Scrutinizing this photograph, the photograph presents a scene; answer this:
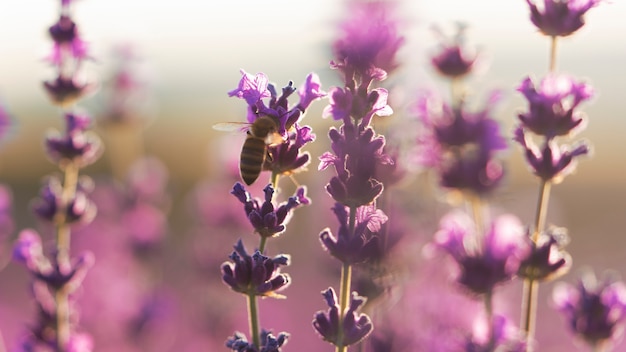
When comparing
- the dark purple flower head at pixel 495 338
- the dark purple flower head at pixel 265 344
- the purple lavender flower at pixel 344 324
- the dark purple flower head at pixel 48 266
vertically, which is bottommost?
the dark purple flower head at pixel 495 338

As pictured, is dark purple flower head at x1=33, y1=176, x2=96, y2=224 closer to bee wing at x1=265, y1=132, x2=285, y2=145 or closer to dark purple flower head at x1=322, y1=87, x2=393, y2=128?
bee wing at x1=265, y1=132, x2=285, y2=145

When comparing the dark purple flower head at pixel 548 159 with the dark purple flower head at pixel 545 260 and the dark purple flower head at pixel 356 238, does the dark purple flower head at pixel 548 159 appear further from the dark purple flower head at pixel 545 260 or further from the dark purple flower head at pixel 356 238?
the dark purple flower head at pixel 356 238

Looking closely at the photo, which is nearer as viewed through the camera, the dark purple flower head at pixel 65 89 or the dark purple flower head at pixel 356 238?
the dark purple flower head at pixel 356 238

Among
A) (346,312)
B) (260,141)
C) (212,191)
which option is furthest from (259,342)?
(212,191)

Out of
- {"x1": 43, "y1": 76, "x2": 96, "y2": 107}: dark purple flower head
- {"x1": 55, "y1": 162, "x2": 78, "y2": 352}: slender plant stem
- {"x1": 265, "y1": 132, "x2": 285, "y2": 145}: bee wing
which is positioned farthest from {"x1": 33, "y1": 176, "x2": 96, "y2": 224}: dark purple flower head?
{"x1": 265, "y1": 132, "x2": 285, "y2": 145}: bee wing

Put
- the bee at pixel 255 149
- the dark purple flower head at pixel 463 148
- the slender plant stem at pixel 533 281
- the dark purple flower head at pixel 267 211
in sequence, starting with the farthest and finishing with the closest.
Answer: the dark purple flower head at pixel 463 148 → the slender plant stem at pixel 533 281 → the bee at pixel 255 149 → the dark purple flower head at pixel 267 211

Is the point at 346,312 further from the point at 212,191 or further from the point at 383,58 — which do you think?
the point at 212,191

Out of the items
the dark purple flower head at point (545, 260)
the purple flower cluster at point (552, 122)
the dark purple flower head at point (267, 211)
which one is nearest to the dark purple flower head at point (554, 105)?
the purple flower cluster at point (552, 122)
